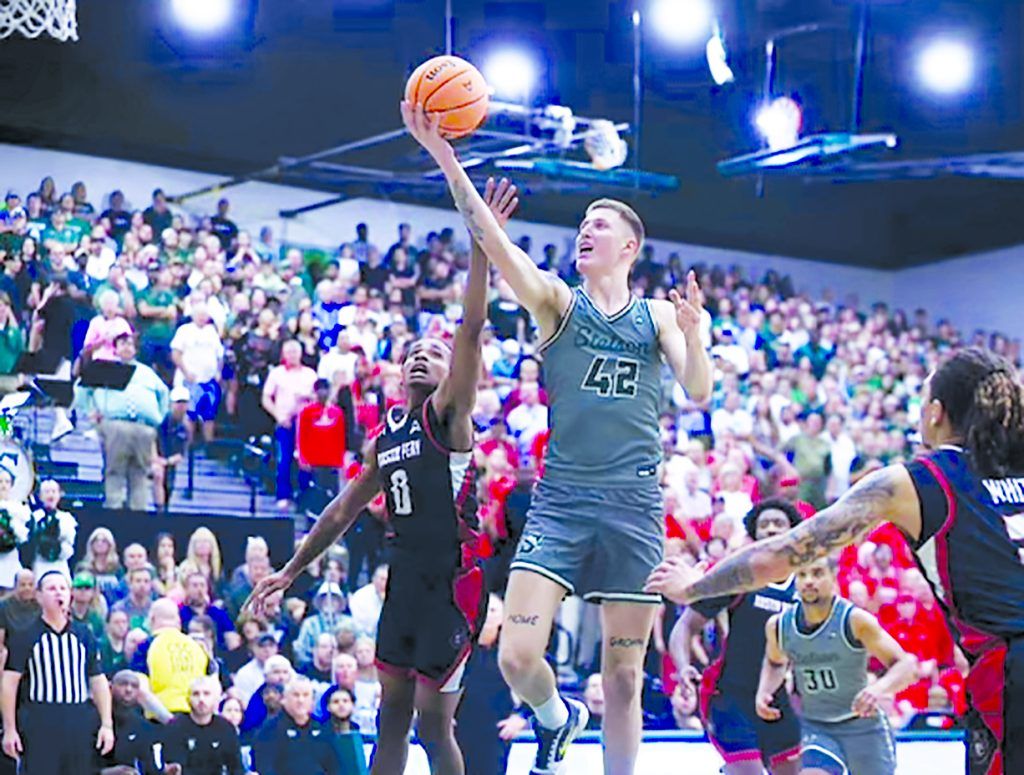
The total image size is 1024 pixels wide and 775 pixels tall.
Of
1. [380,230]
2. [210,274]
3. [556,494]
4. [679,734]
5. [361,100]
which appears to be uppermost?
[361,100]

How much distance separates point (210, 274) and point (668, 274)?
8622 mm

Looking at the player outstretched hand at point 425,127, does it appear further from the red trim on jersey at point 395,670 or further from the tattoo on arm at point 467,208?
the red trim on jersey at point 395,670

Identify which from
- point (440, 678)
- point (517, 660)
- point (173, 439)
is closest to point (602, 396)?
point (517, 660)

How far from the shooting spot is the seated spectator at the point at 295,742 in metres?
9.29

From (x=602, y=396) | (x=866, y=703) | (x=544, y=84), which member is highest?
(x=544, y=84)

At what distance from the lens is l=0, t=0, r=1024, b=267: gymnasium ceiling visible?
19.1 m

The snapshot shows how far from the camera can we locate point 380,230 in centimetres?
2136

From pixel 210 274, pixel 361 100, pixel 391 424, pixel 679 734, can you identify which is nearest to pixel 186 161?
pixel 361 100

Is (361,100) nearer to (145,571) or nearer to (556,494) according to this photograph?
(145,571)

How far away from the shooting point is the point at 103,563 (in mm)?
11617

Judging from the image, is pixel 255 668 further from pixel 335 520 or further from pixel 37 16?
pixel 37 16

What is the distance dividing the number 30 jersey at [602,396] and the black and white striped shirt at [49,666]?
4706 millimetres

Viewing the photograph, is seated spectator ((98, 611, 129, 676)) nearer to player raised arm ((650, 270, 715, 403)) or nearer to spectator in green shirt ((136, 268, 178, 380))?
→ spectator in green shirt ((136, 268, 178, 380))

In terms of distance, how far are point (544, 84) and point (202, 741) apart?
13.4 metres
